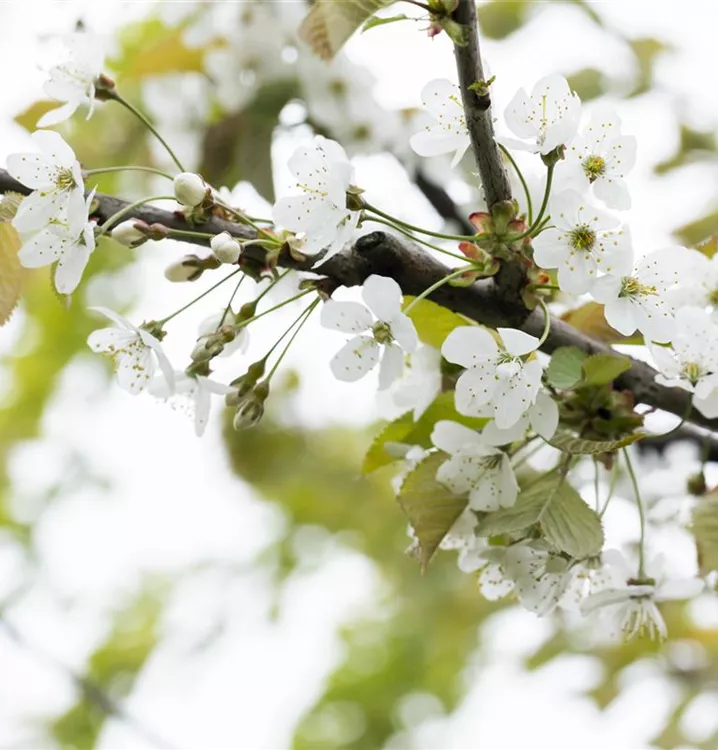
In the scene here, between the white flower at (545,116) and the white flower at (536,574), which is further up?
the white flower at (545,116)

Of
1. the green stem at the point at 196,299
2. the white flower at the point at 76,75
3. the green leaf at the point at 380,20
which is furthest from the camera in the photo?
the white flower at the point at 76,75

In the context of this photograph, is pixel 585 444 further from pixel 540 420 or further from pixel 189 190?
pixel 189 190

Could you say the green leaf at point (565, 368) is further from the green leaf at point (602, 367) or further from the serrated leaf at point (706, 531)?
the serrated leaf at point (706, 531)

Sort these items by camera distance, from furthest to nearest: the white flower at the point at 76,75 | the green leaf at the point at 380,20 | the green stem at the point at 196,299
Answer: the white flower at the point at 76,75 → the green stem at the point at 196,299 → the green leaf at the point at 380,20

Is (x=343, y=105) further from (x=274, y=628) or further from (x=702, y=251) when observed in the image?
Result: (x=274, y=628)

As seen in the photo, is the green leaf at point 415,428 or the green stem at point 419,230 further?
the green leaf at point 415,428

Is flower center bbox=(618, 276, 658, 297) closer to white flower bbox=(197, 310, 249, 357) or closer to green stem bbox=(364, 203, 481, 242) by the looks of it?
green stem bbox=(364, 203, 481, 242)

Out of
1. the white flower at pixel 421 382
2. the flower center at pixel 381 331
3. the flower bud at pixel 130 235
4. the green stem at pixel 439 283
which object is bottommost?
the white flower at pixel 421 382

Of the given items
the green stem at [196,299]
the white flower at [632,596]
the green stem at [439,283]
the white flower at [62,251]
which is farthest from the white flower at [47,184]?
the white flower at [632,596]

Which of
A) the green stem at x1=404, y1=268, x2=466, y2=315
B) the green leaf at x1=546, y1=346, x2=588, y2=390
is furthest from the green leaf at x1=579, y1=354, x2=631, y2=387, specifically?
the green stem at x1=404, y1=268, x2=466, y2=315
